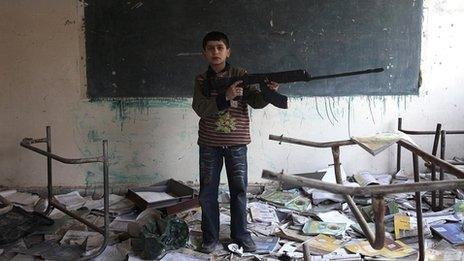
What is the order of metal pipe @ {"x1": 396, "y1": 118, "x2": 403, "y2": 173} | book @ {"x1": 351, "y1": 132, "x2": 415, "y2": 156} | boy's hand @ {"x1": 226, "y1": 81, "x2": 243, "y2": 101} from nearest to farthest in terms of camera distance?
book @ {"x1": 351, "y1": 132, "x2": 415, "y2": 156}, boy's hand @ {"x1": 226, "y1": 81, "x2": 243, "y2": 101}, metal pipe @ {"x1": 396, "y1": 118, "x2": 403, "y2": 173}

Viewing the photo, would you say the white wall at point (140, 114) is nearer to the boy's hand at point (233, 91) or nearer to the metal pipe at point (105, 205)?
the metal pipe at point (105, 205)

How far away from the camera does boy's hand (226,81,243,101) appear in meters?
2.46

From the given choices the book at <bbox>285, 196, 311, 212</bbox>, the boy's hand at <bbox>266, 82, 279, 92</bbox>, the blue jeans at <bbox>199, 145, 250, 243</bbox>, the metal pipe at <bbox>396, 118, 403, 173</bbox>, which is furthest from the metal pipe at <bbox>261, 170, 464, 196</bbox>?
the metal pipe at <bbox>396, 118, 403, 173</bbox>

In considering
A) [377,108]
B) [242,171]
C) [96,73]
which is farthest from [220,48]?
[377,108]

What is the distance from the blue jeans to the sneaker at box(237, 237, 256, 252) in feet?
0.07

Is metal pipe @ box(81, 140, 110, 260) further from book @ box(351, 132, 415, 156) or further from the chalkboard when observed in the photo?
book @ box(351, 132, 415, 156)

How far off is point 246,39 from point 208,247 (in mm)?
1738

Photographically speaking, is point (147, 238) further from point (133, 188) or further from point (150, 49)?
point (150, 49)

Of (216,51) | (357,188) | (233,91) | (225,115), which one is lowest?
(357,188)

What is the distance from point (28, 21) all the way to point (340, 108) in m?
2.68

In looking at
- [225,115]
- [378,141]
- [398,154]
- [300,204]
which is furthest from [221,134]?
[398,154]

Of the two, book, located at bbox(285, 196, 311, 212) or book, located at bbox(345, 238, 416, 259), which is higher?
book, located at bbox(285, 196, 311, 212)

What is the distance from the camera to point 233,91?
2.46 metres

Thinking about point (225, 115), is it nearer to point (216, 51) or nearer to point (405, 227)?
point (216, 51)
